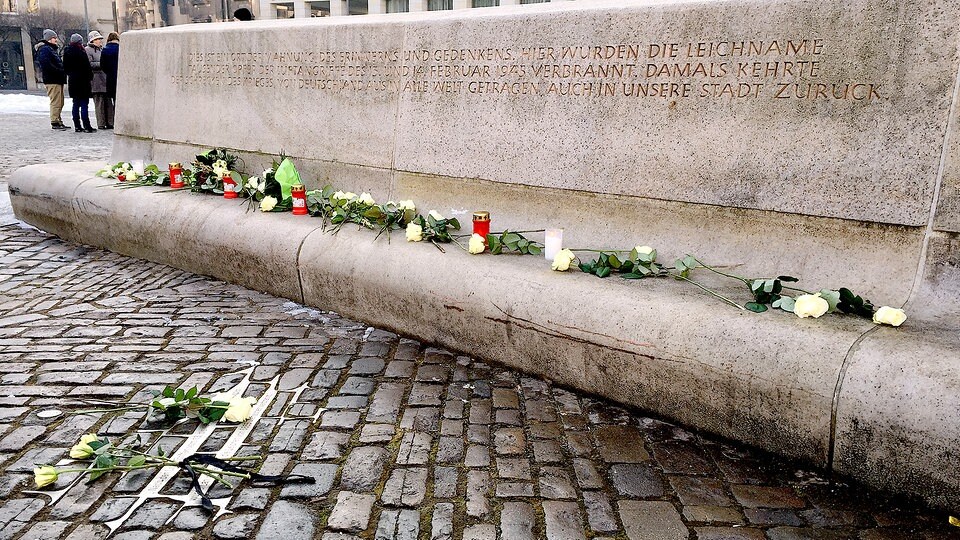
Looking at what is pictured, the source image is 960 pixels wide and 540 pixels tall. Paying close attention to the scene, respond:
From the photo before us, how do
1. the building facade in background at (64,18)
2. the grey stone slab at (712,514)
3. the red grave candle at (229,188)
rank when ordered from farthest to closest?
the building facade in background at (64,18), the red grave candle at (229,188), the grey stone slab at (712,514)

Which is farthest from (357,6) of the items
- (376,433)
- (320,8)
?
(376,433)

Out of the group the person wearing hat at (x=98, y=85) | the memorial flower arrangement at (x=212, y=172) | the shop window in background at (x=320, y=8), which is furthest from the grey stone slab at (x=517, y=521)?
the shop window in background at (x=320, y=8)

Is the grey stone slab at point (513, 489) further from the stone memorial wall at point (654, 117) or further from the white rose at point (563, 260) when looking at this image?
the stone memorial wall at point (654, 117)

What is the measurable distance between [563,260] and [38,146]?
11.5 meters

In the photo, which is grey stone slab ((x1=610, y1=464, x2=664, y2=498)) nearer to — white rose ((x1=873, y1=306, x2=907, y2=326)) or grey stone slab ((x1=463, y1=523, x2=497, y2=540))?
grey stone slab ((x1=463, y1=523, x2=497, y2=540))

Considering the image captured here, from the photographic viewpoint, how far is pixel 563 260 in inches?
145

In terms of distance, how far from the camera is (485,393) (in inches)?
138

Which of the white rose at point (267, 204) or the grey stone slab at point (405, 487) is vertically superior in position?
the white rose at point (267, 204)

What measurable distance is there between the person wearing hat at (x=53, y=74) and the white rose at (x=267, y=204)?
12.3 metres

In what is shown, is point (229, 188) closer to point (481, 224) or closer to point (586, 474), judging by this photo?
point (481, 224)

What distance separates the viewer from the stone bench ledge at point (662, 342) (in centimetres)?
255

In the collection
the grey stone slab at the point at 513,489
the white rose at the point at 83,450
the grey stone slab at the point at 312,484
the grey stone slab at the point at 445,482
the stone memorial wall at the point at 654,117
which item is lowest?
the grey stone slab at the point at 312,484

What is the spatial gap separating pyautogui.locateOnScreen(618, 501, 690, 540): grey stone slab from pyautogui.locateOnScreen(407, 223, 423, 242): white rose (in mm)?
2096

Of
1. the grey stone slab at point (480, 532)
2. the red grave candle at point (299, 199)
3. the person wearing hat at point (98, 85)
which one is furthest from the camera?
the person wearing hat at point (98, 85)
